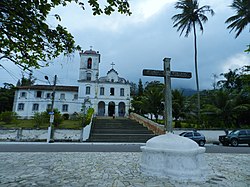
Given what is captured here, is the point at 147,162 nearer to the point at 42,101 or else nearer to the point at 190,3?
the point at 190,3

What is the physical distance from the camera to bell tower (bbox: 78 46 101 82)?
1452 inches

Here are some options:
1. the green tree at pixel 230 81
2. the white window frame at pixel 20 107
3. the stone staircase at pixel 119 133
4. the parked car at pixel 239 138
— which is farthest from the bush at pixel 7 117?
the green tree at pixel 230 81

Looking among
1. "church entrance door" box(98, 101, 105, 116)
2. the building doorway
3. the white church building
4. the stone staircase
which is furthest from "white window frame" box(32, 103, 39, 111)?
the stone staircase

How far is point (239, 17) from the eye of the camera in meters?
20.6

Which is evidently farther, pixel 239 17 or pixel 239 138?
pixel 239 17

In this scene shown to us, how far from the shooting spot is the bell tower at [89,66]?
3688cm

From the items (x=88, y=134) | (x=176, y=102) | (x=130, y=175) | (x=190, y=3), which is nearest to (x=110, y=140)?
(x=88, y=134)

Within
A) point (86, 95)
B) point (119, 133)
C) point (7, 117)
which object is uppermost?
point (86, 95)

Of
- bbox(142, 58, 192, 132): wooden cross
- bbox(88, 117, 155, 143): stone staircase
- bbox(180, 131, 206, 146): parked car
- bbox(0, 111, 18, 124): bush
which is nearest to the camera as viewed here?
bbox(142, 58, 192, 132): wooden cross

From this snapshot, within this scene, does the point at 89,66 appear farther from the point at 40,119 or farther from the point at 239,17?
the point at 239,17

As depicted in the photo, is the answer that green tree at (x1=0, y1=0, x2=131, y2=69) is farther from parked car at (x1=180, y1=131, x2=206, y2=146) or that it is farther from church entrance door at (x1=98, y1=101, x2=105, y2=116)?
church entrance door at (x1=98, y1=101, x2=105, y2=116)

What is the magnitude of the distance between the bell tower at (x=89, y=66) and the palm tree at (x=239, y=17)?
2383cm

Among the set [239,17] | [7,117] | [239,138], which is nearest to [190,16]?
[239,17]

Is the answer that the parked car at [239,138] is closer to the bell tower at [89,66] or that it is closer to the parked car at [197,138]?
the parked car at [197,138]
